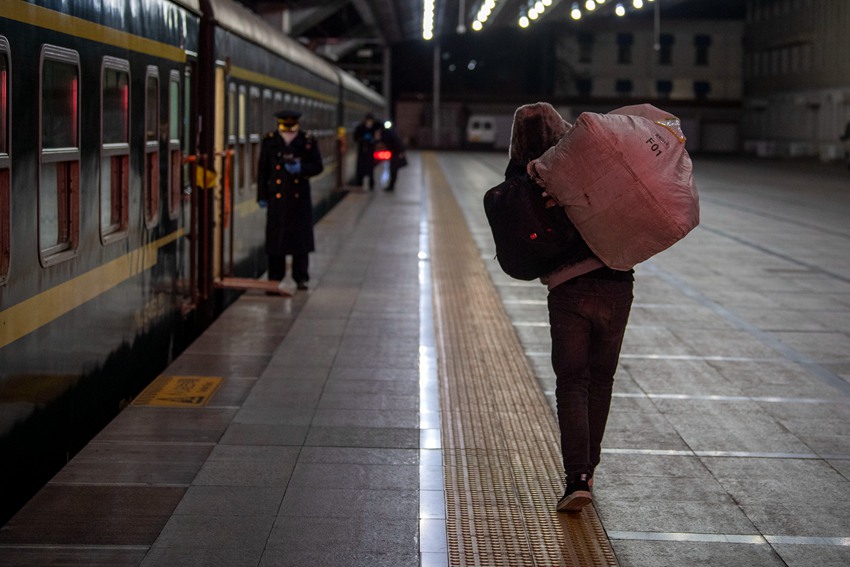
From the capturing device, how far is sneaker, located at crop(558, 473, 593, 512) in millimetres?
5570

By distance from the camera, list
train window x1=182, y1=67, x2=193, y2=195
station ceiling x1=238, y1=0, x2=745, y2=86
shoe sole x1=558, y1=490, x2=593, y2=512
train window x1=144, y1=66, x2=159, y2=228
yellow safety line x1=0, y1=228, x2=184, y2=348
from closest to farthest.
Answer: yellow safety line x1=0, y1=228, x2=184, y2=348, shoe sole x1=558, y1=490, x2=593, y2=512, train window x1=144, y1=66, x2=159, y2=228, train window x1=182, y1=67, x2=193, y2=195, station ceiling x1=238, y1=0, x2=745, y2=86

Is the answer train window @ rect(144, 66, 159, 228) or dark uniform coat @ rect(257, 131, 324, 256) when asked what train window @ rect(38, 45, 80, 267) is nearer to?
train window @ rect(144, 66, 159, 228)

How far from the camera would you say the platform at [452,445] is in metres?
5.22

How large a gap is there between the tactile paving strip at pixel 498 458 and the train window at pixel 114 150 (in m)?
2.17

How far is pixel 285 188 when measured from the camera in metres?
12.1

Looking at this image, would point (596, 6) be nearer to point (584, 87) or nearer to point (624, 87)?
point (584, 87)

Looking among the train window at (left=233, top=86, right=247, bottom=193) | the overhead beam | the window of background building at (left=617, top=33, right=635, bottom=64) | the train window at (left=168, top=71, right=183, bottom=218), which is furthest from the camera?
the window of background building at (left=617, top=33, right=635, bottom=64)

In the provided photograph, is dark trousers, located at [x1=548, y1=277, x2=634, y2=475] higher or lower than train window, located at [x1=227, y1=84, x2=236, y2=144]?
lower

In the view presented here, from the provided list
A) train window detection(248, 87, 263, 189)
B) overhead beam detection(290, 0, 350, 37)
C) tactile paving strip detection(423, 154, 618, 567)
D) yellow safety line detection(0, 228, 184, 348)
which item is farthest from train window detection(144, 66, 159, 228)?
overhead beam detection(290, 0, 350, 37)

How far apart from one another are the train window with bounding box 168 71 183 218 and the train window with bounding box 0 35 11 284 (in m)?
3.83

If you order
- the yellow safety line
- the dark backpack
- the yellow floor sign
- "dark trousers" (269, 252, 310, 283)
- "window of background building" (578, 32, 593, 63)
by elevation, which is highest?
"window of background building" (578, 32, 593, 63)

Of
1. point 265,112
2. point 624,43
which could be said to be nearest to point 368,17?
point 265,112

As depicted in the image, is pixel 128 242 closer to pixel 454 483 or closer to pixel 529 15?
pixel 454 483

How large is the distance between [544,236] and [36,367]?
226 centimetres
